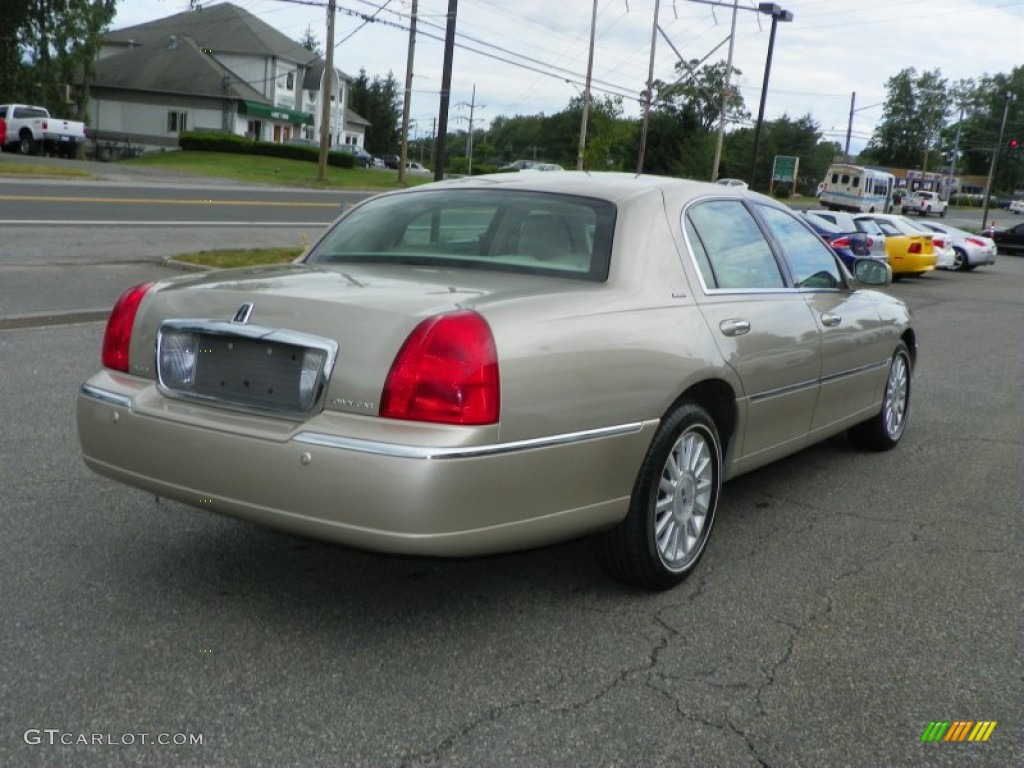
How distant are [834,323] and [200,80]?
235 ft

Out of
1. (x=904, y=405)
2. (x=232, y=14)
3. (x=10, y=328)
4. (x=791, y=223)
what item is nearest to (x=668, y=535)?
(x=791, y=223)

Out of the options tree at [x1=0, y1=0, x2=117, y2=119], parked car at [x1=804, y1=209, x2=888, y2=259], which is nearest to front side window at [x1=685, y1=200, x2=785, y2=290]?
parked car at [x1=804, y1=209, x2=888, y2=259]

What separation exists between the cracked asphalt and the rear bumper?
0.41 metres

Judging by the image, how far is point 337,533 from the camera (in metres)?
3.32

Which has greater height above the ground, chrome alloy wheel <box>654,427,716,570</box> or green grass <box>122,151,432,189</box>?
chrome alloy wheel <box>654,427,716,570</box>

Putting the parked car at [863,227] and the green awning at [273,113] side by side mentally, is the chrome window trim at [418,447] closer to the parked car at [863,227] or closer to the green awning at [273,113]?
the parked car at [863,227]

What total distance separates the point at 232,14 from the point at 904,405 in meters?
78.6

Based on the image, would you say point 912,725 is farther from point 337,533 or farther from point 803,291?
point 803,291

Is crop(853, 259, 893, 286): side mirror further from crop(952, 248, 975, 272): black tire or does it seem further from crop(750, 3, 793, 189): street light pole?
crop(750, 3, 793, 189): street light pole

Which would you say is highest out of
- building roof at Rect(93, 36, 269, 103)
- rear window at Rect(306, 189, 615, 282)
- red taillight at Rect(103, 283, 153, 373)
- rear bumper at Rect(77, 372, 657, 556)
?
building roof at Rect(93, 36, 269, 103)

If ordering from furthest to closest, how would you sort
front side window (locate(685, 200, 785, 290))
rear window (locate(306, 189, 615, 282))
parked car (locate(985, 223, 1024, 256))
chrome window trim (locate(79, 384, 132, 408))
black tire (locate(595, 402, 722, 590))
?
parked car (locate(985, 223, 1024, 256))
front side window (locate(685, 200, 785, 290))
rear window (locate(306, 189, 615, 282))
black tire (locate(595, 402, 722, 590))
chrome window trim (locate(79, 384, 132, 408))

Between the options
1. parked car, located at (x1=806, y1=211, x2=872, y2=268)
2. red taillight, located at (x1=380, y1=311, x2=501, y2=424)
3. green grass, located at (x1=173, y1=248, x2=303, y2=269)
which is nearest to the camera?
red taillight, located at (x1=380, y1=311, x2=501, y2=424)

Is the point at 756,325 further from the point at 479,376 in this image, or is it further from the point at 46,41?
the point at 46,41

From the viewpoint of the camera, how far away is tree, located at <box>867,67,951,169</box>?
134000mm
